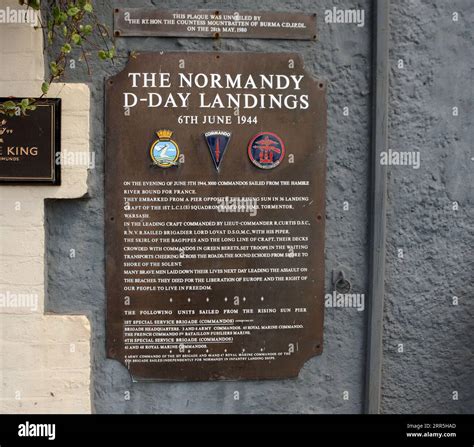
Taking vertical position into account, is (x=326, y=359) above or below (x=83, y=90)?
below

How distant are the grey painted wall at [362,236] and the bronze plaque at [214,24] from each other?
0.05 m

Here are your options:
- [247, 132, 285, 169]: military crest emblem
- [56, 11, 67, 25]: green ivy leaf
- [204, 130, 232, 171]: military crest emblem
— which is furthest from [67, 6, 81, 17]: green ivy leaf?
[247, 132, 285, 169]: military crest emblem

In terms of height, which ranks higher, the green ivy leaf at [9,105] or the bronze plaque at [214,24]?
the bronze plaque at [214,24]

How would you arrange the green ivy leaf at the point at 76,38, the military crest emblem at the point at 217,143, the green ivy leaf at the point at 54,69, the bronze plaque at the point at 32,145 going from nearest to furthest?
the green ivy leaf at the point at 76,38 < the green ivy leaf at the point at 54,69 < the bronze plaque at the point at 32,145 < the military crest emblem at the point at 217,143

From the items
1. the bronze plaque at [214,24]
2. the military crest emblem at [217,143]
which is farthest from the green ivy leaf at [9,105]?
the military crest emblem at [217,143]

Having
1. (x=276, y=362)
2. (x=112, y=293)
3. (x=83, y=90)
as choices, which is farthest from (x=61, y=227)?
(x=276, y=362)

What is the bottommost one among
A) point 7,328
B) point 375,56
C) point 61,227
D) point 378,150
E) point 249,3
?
point 7,328

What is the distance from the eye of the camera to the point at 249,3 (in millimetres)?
3270

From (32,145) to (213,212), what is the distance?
43.9 inches

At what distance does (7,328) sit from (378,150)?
95.3 inches

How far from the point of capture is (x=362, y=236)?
3.35 meters

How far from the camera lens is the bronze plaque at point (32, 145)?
314cm

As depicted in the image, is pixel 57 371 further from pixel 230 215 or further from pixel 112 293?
pixel 230 215

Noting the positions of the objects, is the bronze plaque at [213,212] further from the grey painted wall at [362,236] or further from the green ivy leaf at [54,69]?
the green ivy leaf at [54,69]
